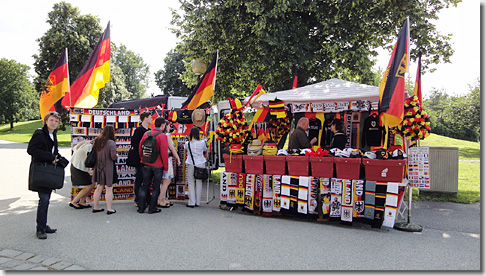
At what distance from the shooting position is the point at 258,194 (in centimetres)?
679

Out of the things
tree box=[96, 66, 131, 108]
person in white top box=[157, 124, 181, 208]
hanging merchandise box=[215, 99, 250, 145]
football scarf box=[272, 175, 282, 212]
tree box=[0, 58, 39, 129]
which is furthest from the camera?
tree box=[0, 58, 39, 129]

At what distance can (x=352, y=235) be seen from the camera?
543 centimetres

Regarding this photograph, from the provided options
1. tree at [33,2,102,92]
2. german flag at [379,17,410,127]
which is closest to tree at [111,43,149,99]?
tree at [33,2,102,92]

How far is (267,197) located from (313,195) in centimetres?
95

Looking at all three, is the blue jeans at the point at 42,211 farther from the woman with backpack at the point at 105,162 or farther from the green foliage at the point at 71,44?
the green foliage at the point at 71,44

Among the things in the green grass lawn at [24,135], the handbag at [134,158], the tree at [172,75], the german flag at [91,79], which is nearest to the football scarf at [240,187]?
the handbag at [134,158]

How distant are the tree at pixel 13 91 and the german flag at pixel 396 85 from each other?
56887mm

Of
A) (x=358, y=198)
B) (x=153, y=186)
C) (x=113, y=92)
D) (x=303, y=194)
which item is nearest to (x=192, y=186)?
(x=153, y=186)

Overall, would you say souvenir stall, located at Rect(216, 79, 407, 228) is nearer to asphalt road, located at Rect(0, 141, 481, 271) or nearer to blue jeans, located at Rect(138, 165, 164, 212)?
asphalt road, located at Rect(0, 141, 481, 271)

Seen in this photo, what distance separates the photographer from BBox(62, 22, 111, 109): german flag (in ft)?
26.9

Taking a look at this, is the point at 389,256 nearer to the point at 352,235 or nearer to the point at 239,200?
the point at 352,235

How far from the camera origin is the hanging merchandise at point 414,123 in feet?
20.1

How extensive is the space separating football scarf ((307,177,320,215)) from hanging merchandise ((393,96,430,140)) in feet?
6.24

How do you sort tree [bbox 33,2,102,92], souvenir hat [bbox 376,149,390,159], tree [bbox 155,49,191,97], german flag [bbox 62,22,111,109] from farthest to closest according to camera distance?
tree [bbox 155,49,191,97]
tree [bbox 33,2,102,92]
german flag [bbox 62,22,111,109]
souvenir hat [bbox 376,149,390,159]
